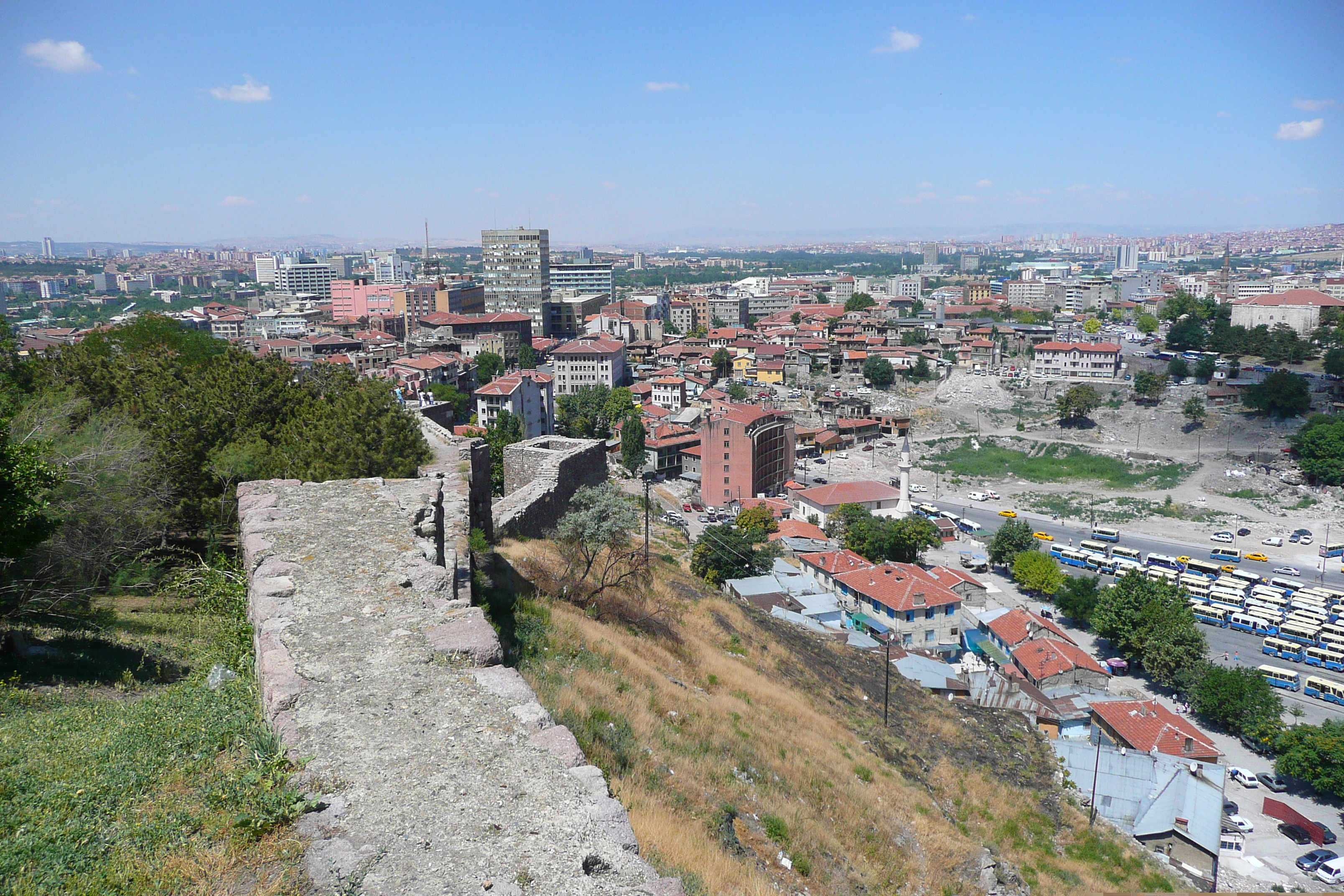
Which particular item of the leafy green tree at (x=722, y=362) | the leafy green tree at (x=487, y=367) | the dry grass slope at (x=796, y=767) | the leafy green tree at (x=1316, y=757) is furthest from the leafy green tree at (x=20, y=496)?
the leafy green tree at (x=722, y=362)

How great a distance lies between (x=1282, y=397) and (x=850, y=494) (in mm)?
28226

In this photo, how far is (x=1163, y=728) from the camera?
618 inches

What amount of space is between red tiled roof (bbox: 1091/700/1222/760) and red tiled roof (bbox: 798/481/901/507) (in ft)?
49.5

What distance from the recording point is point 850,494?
32.4m

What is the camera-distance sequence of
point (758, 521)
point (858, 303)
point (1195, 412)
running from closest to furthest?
point (758, 521), point (1195, 412), point (858, 303)

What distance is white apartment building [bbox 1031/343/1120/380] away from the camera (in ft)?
172

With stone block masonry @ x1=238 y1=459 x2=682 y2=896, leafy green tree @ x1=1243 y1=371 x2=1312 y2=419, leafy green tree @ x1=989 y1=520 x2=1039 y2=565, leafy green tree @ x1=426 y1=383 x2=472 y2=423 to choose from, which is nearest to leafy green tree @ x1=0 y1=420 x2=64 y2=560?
stone block masonry @ x1=238 y1=459 x2=682 y2=896

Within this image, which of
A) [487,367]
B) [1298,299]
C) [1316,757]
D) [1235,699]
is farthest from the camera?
[1298,299]

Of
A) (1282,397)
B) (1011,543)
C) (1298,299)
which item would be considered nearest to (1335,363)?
(1282,397)

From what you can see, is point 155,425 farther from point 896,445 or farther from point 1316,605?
point 896,445

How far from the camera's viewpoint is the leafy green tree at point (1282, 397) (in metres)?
43.3

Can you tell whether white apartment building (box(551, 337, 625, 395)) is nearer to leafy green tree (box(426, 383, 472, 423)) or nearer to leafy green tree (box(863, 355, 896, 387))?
leafy green tree (box(426, 383, 472, 423))

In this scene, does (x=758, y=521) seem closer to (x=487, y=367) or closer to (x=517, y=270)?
(x=487, y=367)

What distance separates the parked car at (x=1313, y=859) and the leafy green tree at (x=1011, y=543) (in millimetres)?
13483
